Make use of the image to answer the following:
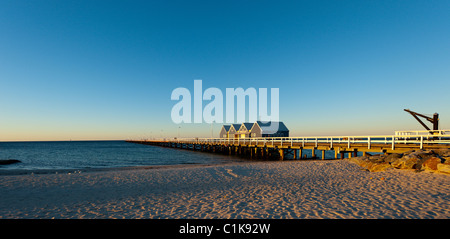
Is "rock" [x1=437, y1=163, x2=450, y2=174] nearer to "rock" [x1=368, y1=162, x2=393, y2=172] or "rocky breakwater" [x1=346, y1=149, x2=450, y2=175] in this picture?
"rocky breakwater" [x1=346, y1=149, x2=450, y2=175]

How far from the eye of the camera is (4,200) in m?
7.49

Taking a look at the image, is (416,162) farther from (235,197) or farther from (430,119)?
(430,119)

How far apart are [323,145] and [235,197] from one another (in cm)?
1641

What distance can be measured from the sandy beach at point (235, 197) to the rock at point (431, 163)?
1.87 ft

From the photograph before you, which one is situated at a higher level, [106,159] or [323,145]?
[323,145]

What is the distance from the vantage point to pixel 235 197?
24.9 ft

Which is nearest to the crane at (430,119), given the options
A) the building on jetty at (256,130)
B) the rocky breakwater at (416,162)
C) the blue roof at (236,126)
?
the rocky breakwater at (416,162)

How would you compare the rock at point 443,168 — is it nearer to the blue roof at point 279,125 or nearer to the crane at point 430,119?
the crane at point 430,119

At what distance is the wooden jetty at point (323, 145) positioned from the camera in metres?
14.8

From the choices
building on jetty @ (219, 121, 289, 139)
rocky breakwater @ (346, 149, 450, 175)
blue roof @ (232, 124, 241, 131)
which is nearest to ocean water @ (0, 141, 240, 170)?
building on jetty @ (219, 121, 289, 139)

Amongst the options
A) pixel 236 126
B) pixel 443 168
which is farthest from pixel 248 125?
pixel 443 168

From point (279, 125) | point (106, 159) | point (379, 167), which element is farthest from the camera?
point (279, 125)

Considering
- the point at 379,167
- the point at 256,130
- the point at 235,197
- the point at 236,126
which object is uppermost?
the point at 236,126
